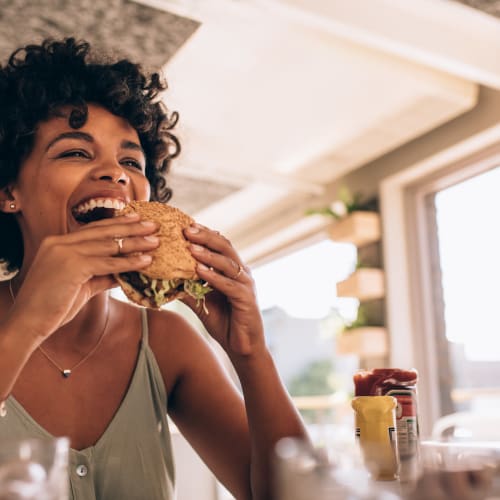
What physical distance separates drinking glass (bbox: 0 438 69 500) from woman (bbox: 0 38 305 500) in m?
0.51

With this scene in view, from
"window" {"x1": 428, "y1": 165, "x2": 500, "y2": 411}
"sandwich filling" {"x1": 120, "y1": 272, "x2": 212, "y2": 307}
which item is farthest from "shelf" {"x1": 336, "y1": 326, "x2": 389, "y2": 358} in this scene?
"sandwich filling" {"x1": 120, "y1": 272, "x2": 212, "y2": 307}

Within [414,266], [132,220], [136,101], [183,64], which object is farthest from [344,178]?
[132,220]

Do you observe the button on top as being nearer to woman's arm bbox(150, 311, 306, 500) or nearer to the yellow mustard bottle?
woman's arm bbox(150, 311, 306, 500)

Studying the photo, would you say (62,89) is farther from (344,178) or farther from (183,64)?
(344,178)

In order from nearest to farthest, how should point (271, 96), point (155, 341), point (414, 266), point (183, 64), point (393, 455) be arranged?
1. point (393, 455)
2. point (155, 341)
3. point (183, 64)
4. point (271, 96)
5. point (414, 266)

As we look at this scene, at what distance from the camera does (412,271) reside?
5.91 metres

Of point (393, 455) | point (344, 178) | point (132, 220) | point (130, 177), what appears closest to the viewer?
point (393, 455)

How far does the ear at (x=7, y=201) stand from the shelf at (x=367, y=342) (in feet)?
14.6

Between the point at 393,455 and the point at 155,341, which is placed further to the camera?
the point at 155,341

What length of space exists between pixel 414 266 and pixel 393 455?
5065 mm

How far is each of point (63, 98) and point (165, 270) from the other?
0.57 metres

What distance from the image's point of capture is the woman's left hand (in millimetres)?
1258

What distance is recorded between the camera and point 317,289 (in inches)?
313

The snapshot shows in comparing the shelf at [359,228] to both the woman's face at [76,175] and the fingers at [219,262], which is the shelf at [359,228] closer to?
the woman's face at [76,175]
